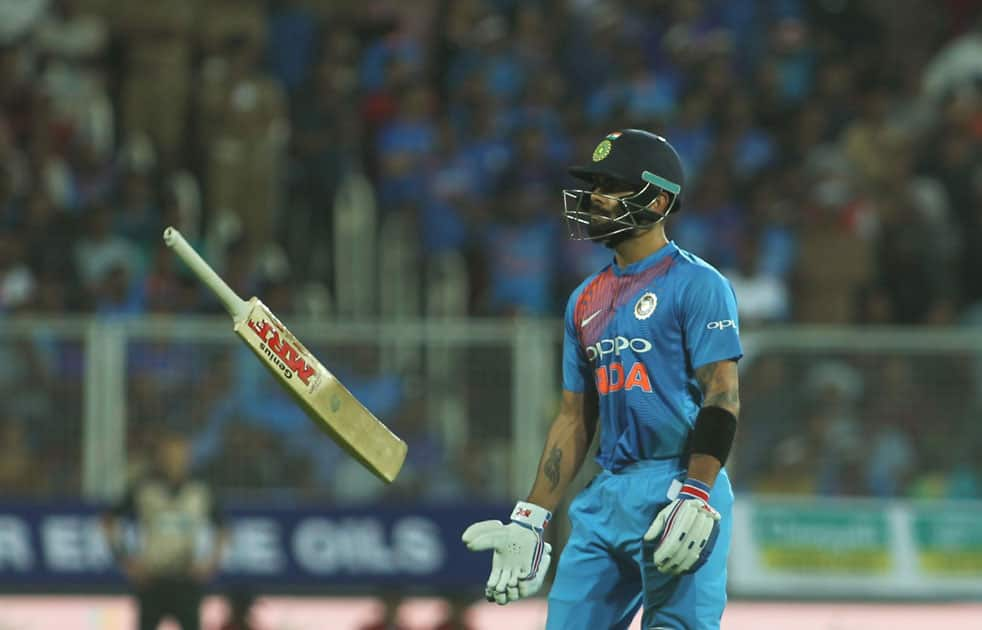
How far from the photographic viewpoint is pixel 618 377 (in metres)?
5.89

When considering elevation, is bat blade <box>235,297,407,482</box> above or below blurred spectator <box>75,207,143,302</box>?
below

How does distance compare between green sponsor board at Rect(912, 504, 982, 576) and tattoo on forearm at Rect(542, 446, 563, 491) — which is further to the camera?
green sponsor board at Rect(912, 504, 982, 576)

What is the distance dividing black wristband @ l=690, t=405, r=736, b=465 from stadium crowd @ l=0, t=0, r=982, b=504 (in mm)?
6060

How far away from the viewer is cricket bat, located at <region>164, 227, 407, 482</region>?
239 inches

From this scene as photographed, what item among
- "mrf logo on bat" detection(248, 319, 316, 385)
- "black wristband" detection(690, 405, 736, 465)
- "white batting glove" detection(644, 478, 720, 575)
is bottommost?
"white batting glove" detection(644, 478, 720, 575)

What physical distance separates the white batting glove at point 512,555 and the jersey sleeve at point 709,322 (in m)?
0.74

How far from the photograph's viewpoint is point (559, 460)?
6.08 metres

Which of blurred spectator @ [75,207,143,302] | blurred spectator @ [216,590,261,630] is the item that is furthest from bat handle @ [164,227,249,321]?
blurred spectator @ [75,207,143,302]

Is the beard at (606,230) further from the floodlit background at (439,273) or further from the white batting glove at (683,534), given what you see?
the floodlit background at (439,273)

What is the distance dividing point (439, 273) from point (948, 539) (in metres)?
3.83

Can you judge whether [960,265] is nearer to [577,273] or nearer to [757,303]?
[757,303]

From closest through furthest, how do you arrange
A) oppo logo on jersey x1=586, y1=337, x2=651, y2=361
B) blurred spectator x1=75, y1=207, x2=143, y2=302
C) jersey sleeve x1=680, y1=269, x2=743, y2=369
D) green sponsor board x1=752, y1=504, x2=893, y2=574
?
jersey sleeve x1=680, y1=269, x2=743, y2=369 < oppo logo on jersey x1=586, y1=337, x2=651, y2=361 < green sponsor board x1=752, y1=504, x2=893, y2=574 < blurred spectator x1=75, y1=207, x2=143, y2=302

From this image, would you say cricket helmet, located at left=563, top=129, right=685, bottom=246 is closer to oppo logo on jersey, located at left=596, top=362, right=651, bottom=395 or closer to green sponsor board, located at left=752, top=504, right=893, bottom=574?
oppo logo on jersey, located at left=596, top=362, right=651, bottom=395

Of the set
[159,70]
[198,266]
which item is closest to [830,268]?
[159,70]
